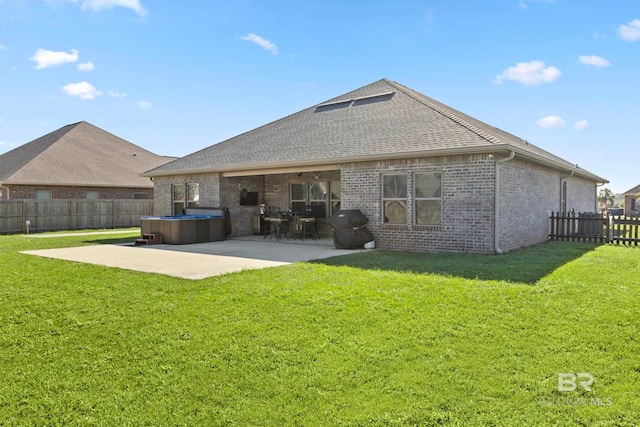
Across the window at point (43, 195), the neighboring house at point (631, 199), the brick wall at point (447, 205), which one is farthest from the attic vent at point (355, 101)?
the neighboring house at point (631, 199)

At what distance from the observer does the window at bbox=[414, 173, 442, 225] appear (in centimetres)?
1104

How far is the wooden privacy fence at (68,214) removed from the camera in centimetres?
1970

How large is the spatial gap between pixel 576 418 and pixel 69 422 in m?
3.82

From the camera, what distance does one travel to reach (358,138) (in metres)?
13.4

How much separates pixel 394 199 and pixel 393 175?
2.15ft

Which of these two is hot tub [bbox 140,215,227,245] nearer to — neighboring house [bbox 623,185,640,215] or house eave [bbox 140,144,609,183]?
house eave [bbox 140,144,609,183]

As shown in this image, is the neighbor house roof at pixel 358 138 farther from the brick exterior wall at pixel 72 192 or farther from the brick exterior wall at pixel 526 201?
the brick exterior wall at pixel 72 192

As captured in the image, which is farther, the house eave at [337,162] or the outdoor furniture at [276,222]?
the outdoor furniture at [276,222]

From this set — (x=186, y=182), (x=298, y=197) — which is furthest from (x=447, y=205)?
(x=186, y=182)

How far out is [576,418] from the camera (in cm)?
318

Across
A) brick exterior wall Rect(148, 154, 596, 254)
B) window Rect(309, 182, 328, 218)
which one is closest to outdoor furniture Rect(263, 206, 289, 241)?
window Rect(309, 182, 328, 218)

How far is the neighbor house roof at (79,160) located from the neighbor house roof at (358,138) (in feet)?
24.5

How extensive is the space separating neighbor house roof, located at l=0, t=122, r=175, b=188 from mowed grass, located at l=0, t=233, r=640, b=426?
1722cm

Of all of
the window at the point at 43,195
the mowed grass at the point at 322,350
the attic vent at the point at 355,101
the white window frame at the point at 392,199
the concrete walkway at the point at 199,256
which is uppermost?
the attic vent at the point at 355,101
